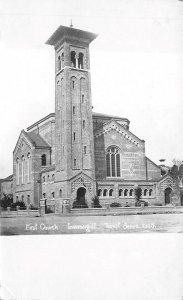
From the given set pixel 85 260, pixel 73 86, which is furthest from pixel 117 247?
pixel 73 86

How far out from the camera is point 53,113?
273 inches

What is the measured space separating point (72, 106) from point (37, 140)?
69.0 inches

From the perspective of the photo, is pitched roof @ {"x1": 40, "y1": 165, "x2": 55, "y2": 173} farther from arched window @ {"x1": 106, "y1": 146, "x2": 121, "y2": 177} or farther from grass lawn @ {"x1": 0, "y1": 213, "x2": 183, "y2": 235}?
grass lawn @ {"x1": 0, "y1": 213, "x2": 183, "y2": 235}

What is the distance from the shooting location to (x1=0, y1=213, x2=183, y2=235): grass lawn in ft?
17.4

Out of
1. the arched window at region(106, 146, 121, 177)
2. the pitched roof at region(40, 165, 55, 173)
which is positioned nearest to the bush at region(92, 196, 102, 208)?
the arched window at region(106, 146, 121, 177)

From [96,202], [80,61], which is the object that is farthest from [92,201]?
[80,61]

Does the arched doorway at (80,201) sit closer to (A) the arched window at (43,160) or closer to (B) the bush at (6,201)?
(A) the arched window at (43,160)

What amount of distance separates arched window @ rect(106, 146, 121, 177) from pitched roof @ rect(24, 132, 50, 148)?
1378 mm

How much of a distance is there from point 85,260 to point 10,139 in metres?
2.00

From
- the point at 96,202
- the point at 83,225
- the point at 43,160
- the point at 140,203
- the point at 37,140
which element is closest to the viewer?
the point at 83,225

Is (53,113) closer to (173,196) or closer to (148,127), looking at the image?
(148,127)

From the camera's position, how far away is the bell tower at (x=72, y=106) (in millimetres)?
6130

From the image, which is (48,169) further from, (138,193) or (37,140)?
(138,193)

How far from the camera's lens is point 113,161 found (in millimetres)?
8188
